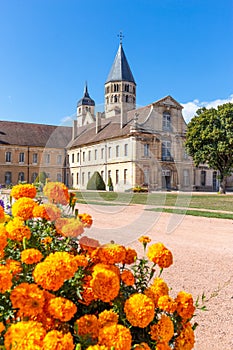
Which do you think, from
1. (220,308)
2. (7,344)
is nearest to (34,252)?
(7,344)

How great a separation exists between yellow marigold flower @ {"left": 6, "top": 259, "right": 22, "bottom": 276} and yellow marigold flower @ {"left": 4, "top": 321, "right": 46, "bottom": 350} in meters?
0.30

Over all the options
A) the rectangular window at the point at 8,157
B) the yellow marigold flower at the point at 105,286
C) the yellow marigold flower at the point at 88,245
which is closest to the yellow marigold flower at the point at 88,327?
the yellow marigold flower at the point at 105,286

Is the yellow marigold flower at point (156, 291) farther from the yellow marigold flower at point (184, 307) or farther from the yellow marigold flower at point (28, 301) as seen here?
the yellow marigold flower at point (28, 301)

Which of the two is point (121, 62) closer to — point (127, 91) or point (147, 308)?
point (127, 91)

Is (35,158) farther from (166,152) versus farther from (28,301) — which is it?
(28,301)

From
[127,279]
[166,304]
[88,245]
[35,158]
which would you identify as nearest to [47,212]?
[88,245]

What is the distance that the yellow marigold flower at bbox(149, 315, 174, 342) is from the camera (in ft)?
5.09

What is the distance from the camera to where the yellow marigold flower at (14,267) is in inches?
63.2

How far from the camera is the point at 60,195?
1958 mm

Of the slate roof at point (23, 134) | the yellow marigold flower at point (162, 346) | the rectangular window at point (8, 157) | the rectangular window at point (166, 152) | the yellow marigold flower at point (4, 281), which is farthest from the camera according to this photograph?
the slate roof at point (23, 134)

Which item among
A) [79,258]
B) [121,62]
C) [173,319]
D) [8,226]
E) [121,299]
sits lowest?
[173,319]

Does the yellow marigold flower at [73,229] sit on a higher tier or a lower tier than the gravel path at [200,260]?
higher

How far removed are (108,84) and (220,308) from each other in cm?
5933

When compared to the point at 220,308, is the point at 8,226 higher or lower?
higher
